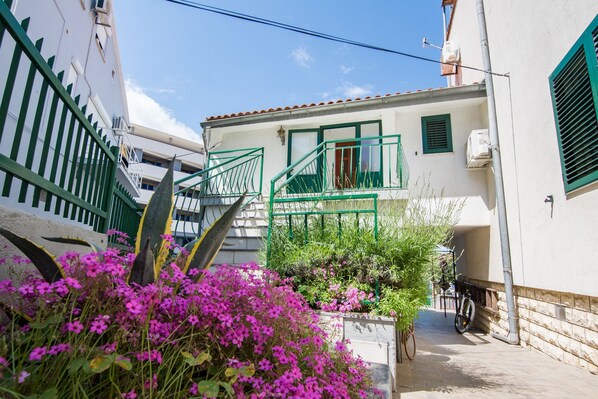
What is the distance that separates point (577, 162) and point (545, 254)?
A: 133 cm

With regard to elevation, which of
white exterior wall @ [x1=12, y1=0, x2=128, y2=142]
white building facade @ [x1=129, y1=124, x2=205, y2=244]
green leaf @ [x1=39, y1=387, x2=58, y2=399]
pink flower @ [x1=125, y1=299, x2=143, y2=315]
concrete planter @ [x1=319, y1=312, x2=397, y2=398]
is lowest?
concrete planter @ [x1=319, y1=312, x2=397, y2=398]

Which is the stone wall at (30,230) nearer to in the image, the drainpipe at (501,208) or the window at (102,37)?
the drainpipe at (501,208)

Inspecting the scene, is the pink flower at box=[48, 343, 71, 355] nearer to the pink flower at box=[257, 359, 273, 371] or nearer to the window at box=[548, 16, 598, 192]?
the pink flower at box=[257, 359, 273, 371]

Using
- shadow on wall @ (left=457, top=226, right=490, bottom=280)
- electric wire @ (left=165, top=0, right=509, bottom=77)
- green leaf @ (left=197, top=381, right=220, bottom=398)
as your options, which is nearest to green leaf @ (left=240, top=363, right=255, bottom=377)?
green leaf @ (left=197, top=381, right=220, bottom=398)

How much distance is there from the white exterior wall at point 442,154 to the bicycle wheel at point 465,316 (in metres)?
1.54

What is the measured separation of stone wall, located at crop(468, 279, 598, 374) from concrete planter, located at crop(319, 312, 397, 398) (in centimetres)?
246

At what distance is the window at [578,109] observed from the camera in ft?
10.8

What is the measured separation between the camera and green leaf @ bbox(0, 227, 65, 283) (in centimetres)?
130

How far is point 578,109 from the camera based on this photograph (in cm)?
357

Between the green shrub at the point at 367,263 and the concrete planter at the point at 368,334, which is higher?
the green shrub at the point at 367,263

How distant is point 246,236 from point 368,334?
3.00 m

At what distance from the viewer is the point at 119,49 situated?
12977 mm

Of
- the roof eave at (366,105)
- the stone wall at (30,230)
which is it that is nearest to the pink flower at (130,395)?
the stone wall at (30,230)

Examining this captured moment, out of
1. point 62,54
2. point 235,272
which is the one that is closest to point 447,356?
point 235,272
